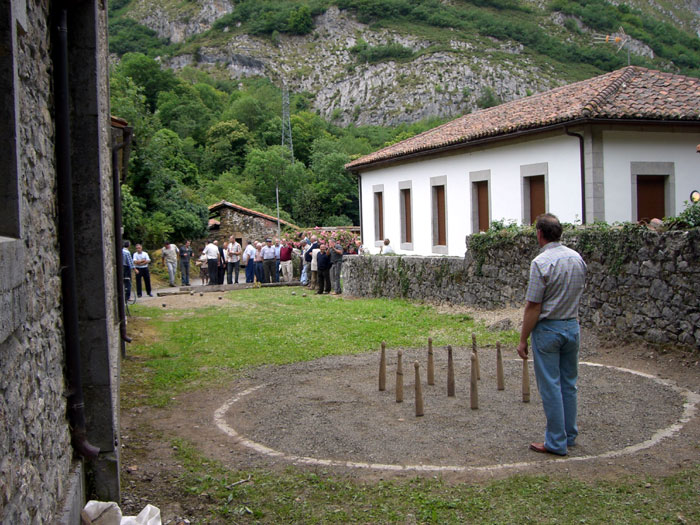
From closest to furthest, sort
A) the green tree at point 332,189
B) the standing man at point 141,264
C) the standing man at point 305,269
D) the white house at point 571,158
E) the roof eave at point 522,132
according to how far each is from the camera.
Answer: the roof eave at point 522,132 → the white house at point 571,158 → the standing man at point 141,264 → the standing man at point 305,269 → the green tree at point 332,189

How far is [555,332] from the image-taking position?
6043 millimetres

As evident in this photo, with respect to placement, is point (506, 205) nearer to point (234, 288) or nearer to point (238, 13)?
point (234, 288)

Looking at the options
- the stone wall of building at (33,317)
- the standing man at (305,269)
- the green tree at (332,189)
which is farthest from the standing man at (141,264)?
the green tree at (332,189)

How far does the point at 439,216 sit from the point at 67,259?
21.0 meters

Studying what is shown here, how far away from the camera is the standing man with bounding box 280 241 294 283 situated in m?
27.3

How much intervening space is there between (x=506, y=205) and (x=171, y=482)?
675 inches

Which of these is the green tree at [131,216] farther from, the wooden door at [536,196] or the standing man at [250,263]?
the wooden door at [536,196]

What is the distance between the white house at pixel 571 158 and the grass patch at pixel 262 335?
5292 millimetres

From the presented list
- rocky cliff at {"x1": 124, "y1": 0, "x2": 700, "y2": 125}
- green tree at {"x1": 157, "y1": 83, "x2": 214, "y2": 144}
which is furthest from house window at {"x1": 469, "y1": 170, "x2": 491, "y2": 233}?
rocky cliff at {"x1": 124, "y1": 0, "x2": 700, "y2": 125}

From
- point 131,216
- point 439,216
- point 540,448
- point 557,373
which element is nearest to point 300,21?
point 131,216

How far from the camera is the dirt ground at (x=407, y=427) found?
5.74m

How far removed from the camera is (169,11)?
134125mm

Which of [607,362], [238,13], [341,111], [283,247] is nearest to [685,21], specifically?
[341,111]

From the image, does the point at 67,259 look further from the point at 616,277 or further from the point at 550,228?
the point at 616,277
